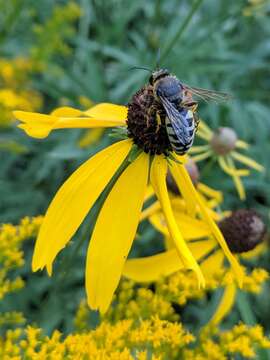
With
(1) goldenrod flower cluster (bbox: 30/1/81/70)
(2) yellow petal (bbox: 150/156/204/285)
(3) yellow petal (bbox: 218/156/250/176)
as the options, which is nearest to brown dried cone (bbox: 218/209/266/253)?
(3) yellow petal (bbox: 218/156/250/176)

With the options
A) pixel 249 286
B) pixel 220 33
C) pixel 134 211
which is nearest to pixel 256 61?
pixel 220 33

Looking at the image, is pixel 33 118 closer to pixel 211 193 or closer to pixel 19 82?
pixel 211 193

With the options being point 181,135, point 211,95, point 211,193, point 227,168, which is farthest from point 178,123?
point 227,168

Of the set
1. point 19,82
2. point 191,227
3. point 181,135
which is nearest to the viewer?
point 181,135

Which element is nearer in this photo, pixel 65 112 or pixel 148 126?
pixel 148 126

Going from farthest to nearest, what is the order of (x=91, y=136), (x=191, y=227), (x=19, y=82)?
(x=19, y=82) < (x=91, y=136) < (x=191, y=227)

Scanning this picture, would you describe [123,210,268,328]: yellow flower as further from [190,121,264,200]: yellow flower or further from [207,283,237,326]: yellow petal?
[190,121,264,200]: yellow flower

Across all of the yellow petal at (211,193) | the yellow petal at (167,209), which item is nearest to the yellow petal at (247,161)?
the yellow petal at (211,193)

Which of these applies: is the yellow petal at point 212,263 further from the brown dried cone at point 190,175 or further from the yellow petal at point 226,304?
the brown dried cone at point 190,175
